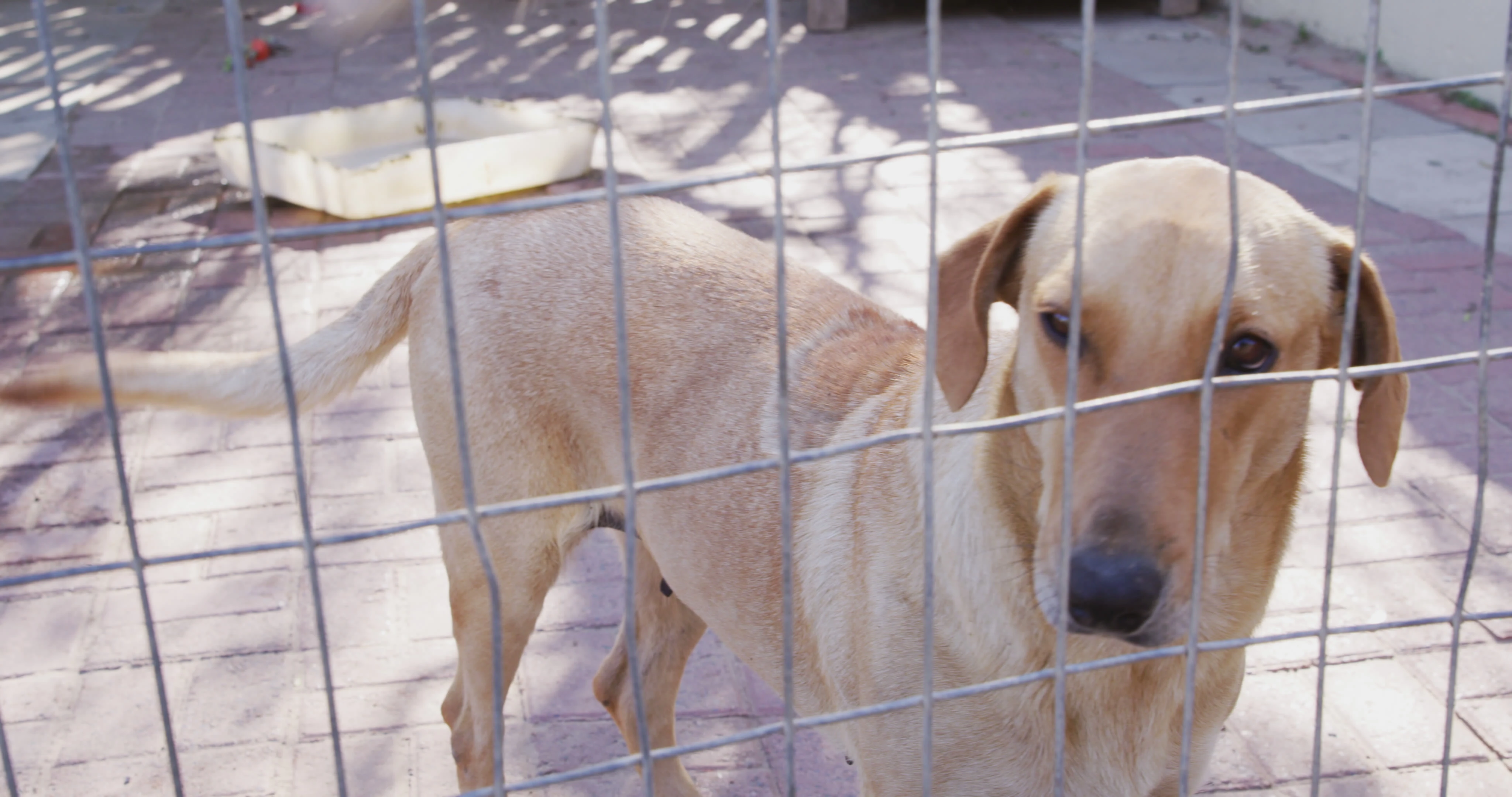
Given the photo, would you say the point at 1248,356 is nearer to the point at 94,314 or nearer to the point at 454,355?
the point at 454,355

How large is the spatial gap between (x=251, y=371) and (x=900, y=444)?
1169mm

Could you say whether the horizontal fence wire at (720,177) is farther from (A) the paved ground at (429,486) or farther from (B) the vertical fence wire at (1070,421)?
(A) the paved ground at (429,486)

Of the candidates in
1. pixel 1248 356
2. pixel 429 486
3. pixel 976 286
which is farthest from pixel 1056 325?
pixel 429 486

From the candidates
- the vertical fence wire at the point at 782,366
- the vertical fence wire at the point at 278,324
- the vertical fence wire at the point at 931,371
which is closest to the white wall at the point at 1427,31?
the vertical fence wire at the point at 931,371

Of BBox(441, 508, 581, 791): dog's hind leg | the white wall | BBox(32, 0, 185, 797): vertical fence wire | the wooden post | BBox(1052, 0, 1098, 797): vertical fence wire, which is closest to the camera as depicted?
BBox(32, 0, 185, 797): vertical fence wire

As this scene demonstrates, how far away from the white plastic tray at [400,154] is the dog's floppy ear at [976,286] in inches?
154

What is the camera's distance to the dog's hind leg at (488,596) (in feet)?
8.20

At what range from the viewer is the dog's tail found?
1483mm

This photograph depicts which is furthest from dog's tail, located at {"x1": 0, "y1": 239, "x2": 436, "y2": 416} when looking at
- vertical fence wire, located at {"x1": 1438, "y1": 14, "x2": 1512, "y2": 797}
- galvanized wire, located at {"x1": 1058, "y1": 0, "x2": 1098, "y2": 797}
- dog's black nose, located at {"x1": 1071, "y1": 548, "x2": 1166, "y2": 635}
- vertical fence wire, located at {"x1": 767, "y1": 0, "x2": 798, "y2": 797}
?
vertical fence wire, located at {"x1": 1438, "y1": 14, "x2": 1512, "y2": 797}

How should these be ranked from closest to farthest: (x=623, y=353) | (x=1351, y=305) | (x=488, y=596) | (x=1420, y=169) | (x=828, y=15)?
(x=623, y=353) < (x=1351, y=305) < (x=488, y=596) < (x=1420, y=169) < (x=828, y=15)

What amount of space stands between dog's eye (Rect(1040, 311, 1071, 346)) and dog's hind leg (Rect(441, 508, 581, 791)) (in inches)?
44.0

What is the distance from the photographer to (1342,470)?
12.7ft

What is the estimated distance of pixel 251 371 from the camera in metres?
2.19

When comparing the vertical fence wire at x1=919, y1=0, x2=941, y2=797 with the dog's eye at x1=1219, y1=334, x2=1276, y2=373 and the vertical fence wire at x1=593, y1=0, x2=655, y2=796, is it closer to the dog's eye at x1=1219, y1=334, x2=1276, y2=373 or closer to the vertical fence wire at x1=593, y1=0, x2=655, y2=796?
the vertical fence wire at x1=593, y1=0, x2=655, y2=796
